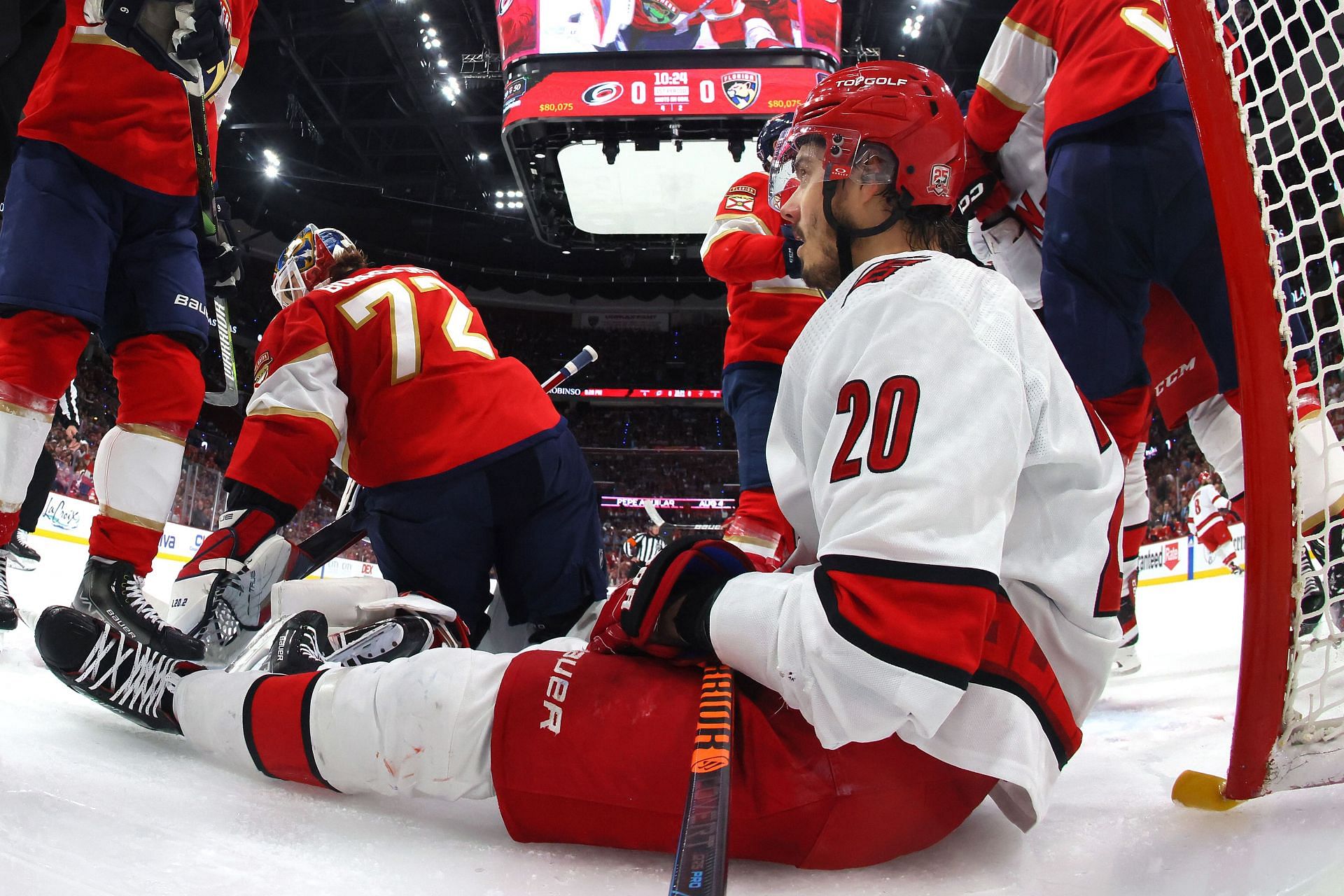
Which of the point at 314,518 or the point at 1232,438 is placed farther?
the point at 314,518

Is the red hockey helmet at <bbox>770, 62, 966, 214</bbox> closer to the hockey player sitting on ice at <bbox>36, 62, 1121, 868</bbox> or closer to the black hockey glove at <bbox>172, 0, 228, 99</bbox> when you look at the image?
the hockey player sitting on ice at <bbox>36, 62, 1121, 868</bbox>

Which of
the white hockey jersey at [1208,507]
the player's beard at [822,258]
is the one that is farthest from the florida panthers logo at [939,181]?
the white hockey jersey at [1208,507]

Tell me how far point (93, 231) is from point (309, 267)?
809 millimetres

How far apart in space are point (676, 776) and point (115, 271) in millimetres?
1830

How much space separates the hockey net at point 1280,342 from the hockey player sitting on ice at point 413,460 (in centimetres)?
154

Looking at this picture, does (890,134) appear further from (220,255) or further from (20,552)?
(20,552)

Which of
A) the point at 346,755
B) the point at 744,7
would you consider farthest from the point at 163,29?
the point at 744,7

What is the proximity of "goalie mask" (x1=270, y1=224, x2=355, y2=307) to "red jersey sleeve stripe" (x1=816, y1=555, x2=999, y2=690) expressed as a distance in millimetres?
2260

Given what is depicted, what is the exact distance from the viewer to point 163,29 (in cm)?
191

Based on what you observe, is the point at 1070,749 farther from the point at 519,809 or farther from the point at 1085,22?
the point at 1085,22

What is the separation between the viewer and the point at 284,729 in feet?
3.85

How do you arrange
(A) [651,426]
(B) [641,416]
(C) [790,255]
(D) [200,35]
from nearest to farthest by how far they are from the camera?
(D) [200,35] < (C) [790,255] < (A) [651,426] < (B) [641,416]

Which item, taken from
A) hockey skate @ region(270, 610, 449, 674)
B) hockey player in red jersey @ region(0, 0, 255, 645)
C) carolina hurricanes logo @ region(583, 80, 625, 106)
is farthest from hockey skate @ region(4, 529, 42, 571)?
carolina hurricanes logo @ region(583, 80, 625, 106)

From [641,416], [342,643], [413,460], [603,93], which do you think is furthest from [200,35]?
[641,416]
